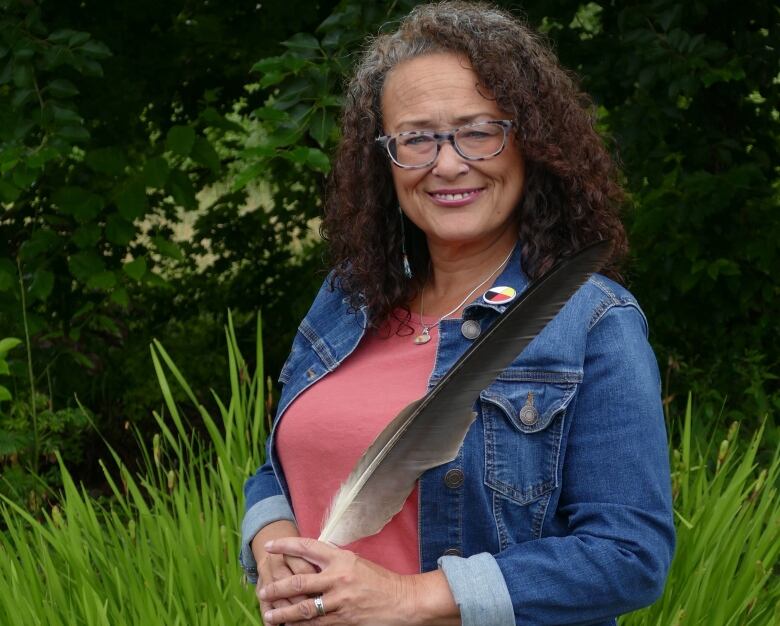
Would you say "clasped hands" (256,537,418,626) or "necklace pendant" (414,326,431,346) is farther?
"necklace pendant" (414,326,431,346)

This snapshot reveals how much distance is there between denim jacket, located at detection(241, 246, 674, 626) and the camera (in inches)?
65.3

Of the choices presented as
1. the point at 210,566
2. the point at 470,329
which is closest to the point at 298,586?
the point at 470,329

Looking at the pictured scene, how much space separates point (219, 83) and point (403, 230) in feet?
9.60

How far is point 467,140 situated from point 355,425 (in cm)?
50

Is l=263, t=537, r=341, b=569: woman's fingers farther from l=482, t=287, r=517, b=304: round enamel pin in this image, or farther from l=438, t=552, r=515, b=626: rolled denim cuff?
l=482, t=287, r=517, b=304: round enamel pin

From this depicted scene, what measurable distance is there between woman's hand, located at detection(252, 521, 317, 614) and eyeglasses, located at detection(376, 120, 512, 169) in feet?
2.23

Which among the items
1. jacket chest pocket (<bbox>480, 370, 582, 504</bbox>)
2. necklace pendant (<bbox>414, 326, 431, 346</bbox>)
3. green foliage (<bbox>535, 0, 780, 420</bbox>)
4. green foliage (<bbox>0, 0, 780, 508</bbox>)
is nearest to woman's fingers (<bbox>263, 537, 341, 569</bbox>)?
jacket chest pocket (<bbox>480, 370, 582, 504</bbox>)

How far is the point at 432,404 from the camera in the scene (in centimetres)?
172

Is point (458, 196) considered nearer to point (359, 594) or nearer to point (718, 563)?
point (359, 594)

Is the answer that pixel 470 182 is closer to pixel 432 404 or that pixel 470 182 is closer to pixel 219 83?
pixel 432 404

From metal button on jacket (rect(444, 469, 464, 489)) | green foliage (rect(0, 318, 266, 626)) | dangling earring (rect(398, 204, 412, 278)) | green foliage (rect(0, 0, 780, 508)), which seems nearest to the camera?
metal button on jacket (rect(444, 469, 464, 489))

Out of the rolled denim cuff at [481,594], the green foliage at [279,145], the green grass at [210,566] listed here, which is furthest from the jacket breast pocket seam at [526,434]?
the green foliage at [279,145]

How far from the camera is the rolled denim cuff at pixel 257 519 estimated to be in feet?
6.91

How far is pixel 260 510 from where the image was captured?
214cm
